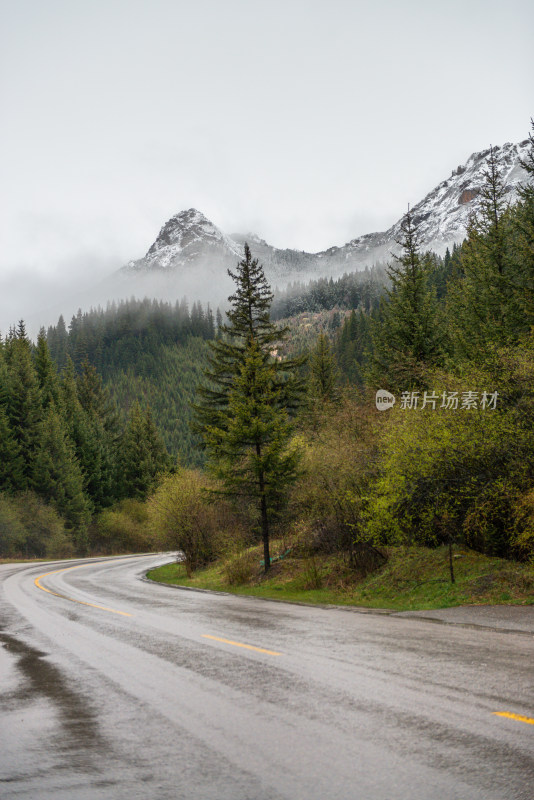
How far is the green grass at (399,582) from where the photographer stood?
52.2 feet

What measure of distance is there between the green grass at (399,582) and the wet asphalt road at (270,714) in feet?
12.8

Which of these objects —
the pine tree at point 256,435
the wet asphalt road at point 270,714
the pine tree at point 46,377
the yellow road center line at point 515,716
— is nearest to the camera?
the wet asphalt road at point 270,714

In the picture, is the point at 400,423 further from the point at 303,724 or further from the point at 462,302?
the point at 462,302

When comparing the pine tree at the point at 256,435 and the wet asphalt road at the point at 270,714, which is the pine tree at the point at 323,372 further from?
the wet asphalt road at the point at 270,714

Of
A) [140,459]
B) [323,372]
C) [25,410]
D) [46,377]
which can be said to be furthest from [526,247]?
[46,377]

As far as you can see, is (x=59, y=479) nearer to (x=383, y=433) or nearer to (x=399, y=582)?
(x=383, y=433)

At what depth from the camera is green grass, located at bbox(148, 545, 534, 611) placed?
52.2 ft

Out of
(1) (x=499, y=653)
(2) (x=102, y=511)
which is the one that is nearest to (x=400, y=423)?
(1) (x=499, y=653)

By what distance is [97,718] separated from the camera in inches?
257

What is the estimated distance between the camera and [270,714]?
20.6ft

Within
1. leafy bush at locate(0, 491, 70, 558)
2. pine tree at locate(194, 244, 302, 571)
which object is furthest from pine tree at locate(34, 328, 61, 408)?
pine tree at locate(194, 244, 302, 571)

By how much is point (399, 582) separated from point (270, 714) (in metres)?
13.7

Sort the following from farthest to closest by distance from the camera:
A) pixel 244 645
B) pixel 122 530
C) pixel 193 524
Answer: pixel 122 530 < pixel 193 524 < pixel 244 645

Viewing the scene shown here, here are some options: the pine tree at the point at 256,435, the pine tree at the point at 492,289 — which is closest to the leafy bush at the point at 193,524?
the pine tree at the point at 256,435
